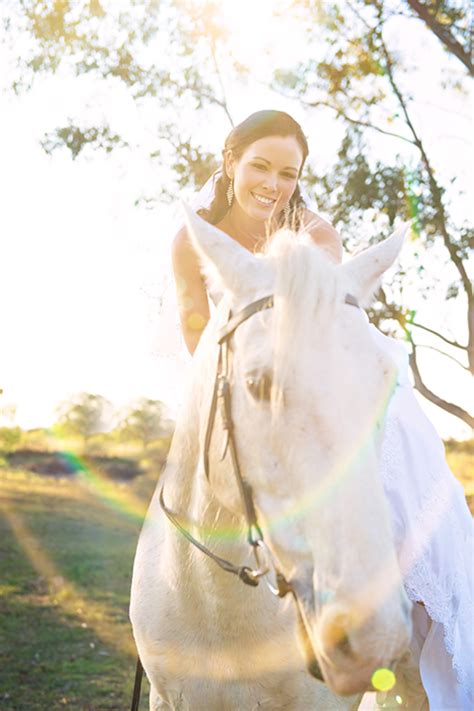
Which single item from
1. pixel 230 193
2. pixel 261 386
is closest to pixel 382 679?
pixel 261 386

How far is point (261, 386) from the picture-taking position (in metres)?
2.21

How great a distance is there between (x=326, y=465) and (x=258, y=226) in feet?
6.26

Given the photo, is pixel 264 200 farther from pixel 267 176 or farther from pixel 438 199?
pixel 438 199

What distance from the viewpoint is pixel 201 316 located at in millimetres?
3258

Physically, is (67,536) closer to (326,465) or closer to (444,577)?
(444,577)

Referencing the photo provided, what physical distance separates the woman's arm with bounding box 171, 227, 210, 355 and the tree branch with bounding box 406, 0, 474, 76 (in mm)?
10195

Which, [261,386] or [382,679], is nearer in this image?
[382,679]

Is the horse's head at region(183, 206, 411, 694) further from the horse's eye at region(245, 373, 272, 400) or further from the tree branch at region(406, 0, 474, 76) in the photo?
the tree branch at region(406, 0, 474, 76)

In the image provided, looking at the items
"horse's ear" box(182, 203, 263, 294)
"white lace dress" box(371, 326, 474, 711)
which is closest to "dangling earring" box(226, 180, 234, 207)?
"white lace dress" box(371, 326, 474, 711)

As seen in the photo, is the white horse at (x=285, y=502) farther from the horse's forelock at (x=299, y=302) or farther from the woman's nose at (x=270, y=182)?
the woman's nose at (x=270, y=182)

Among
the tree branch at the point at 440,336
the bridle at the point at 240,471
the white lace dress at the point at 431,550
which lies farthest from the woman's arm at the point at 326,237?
the tree branch at the point at 440,336

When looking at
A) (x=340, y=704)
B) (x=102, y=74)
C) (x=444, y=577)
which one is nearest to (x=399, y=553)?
(x=444, y=577)

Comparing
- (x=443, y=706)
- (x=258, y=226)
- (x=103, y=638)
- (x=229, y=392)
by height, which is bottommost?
(x=103, y=638)

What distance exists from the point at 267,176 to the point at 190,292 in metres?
0.77
